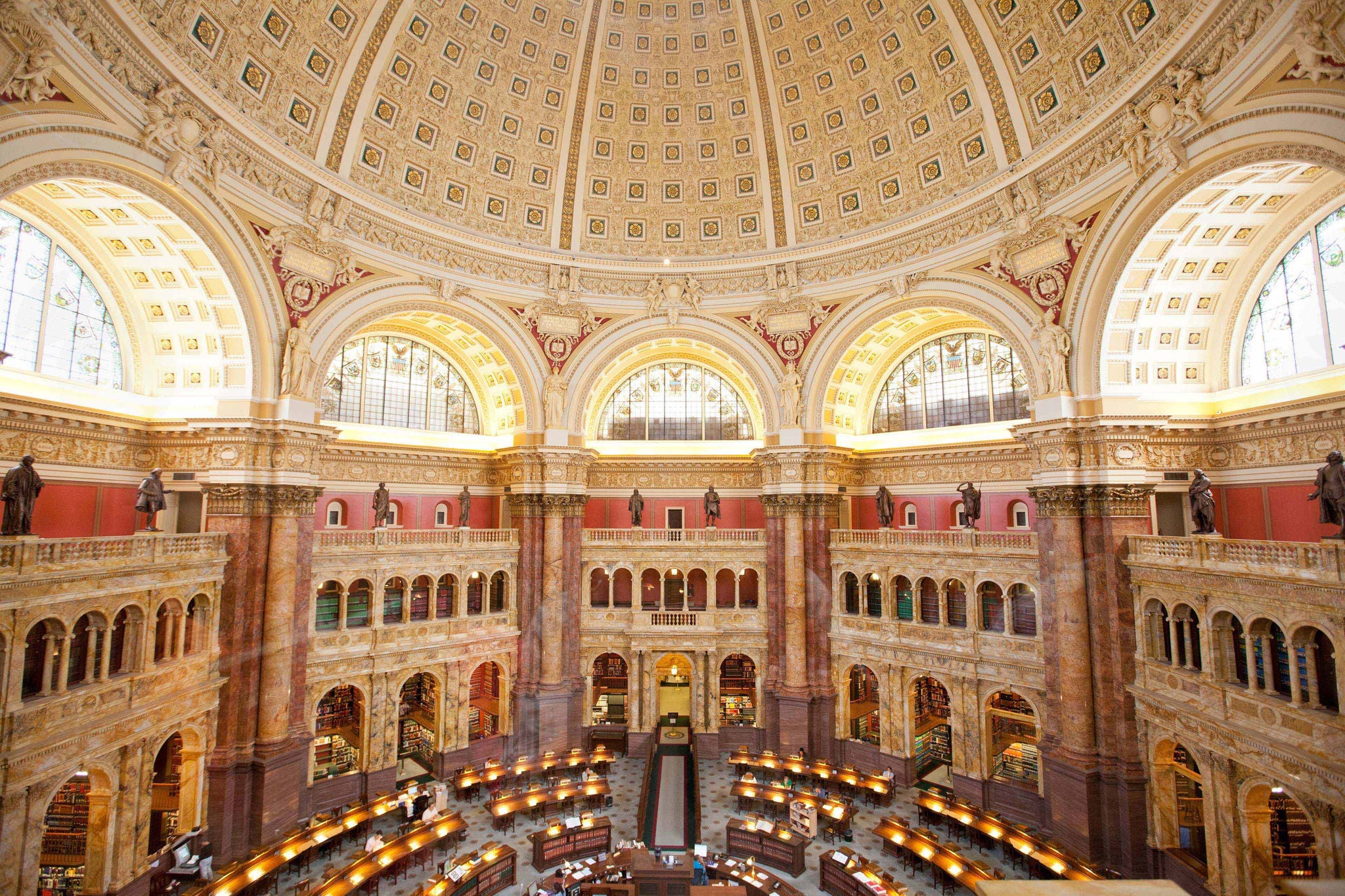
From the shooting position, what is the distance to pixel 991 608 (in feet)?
86.7

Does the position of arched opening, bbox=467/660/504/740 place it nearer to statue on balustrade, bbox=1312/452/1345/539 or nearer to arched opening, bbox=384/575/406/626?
arched opening, bbox=384/575/406/626

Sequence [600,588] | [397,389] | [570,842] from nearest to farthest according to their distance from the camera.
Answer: [570,842] → [397,389] → [600,588]

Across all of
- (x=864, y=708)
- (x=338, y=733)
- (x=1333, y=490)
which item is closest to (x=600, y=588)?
Answer: (x=338, y=733)

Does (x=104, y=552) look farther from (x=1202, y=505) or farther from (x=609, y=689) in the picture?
(x=1202, y=505)

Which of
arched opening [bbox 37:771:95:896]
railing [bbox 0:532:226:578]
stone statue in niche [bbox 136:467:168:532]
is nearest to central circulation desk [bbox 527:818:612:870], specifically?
arched opening [bbox 37:771:95:896]

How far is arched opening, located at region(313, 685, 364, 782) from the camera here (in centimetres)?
2564

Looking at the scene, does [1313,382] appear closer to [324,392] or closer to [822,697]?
[822,697]

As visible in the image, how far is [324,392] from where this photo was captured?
1109 inches

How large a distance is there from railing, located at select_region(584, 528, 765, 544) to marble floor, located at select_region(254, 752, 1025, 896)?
9.55 m

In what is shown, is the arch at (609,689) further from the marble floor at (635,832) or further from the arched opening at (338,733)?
the arched opening at (338,733)

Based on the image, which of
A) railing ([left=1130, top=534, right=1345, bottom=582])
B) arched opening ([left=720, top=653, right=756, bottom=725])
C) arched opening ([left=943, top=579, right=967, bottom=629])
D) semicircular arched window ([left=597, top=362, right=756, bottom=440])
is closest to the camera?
railing ([left=1130, top=534, right=1345, bottom=582])

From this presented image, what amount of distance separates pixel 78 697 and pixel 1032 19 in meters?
33.1

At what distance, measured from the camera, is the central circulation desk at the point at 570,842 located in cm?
2083

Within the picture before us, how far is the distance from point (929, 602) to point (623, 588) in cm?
1439
